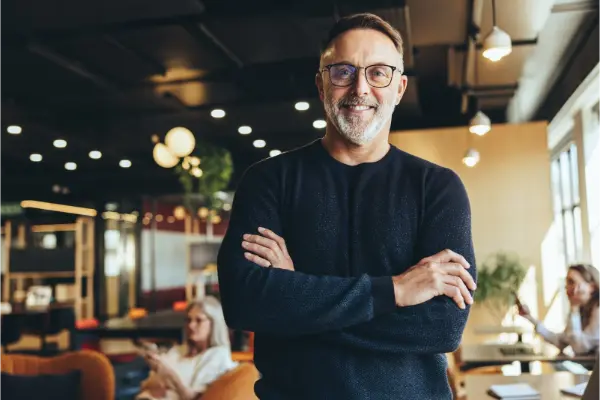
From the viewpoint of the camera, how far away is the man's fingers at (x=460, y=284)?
147cm

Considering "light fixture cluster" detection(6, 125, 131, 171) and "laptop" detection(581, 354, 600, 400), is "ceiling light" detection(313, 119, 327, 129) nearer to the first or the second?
"light fixture cluster" detection(6, 125, 131, 171)

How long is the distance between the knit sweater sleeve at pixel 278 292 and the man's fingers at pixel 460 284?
155 millimetres

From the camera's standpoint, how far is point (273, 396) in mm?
1422

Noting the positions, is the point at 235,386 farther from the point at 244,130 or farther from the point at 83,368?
the point at 244,130

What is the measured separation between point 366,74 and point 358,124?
0.38ft

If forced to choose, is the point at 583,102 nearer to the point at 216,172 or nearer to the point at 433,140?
the point at 433,140

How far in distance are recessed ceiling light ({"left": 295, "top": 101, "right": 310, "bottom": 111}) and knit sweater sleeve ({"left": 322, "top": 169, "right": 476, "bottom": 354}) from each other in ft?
23.4

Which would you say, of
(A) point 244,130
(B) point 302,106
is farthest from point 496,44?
(A) point 244,130

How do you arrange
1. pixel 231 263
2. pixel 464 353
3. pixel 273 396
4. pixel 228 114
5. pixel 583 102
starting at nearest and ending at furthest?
pixel 273 396 → pixel 231 263 → pixel 464 353 → pixel 583 102 → pixel 228 114

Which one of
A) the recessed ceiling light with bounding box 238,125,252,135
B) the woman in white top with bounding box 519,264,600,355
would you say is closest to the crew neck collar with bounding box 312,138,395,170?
the woman in white top with bounding box 519,264,600,355

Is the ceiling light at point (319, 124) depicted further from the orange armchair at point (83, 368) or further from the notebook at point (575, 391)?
the notebook at point (575, 391)

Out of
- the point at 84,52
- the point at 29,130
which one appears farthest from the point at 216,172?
the point at 29,130

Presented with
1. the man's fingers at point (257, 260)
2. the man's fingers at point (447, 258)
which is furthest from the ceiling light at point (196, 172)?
the man's fingers at point (447, 258)

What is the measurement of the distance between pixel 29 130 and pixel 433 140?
6.16m
